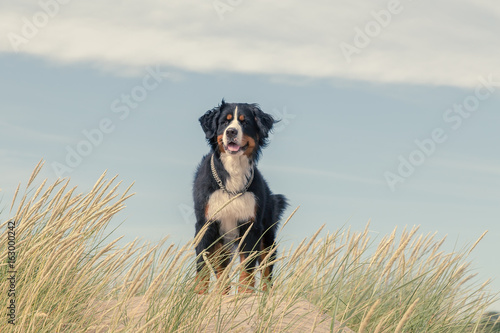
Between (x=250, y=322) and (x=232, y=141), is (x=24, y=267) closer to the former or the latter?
(x=250, y=322)

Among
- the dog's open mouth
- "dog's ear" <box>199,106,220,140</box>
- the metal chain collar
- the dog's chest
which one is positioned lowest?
the dog's chest

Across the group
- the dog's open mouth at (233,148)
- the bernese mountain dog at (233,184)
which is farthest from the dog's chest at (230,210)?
the dog's open mouth at (233,148)

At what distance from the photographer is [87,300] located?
362 cm

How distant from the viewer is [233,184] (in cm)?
569

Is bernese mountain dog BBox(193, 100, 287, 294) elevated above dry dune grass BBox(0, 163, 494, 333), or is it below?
above

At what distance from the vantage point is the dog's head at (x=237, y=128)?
5.61 meters

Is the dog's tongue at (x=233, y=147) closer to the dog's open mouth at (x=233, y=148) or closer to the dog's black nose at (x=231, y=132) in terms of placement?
the dog's open mouth at (x=233, y=148)

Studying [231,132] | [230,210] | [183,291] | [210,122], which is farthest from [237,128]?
[183,291]

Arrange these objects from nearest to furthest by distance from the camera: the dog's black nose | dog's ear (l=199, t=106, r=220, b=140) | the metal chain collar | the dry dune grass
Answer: the dry dune grass < the dog's black nose < the metal chain collar < dog's ear (l=199, t=106, r=220, b=140)

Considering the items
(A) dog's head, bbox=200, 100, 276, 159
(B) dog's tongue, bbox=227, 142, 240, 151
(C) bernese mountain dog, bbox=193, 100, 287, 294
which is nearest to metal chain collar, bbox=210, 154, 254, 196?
(C) bernese mountain dog, bbox=193, 100, 287, 294

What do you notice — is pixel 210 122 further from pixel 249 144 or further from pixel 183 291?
pixel 183 291

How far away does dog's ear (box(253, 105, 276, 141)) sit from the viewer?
5.99 meters

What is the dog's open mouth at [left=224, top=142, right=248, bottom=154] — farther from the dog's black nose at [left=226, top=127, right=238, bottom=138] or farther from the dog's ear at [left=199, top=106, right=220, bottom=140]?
the dog's ear at [left=199, top=106, right=220, bottom=140]

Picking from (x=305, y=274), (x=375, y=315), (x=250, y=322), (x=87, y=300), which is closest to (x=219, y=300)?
(x=250, y=322)
